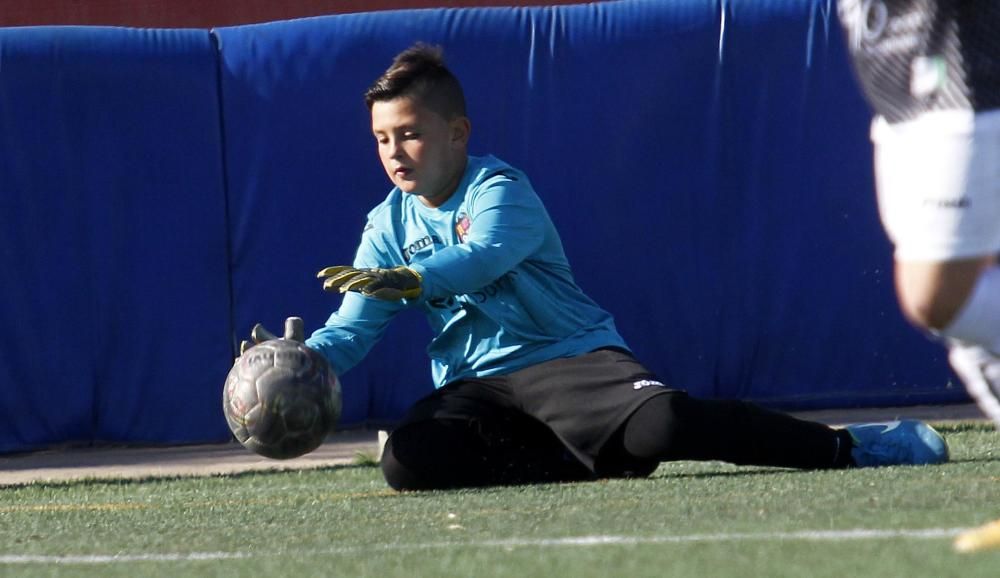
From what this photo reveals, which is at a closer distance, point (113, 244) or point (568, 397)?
point (568, 397)

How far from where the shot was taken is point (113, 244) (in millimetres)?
7930

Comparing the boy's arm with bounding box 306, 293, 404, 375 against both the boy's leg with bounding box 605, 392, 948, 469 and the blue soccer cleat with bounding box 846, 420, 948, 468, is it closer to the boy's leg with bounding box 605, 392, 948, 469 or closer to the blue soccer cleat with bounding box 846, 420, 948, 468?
the boy's leg with bounding box 605, 392, 948, 469

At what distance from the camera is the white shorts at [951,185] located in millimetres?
3520

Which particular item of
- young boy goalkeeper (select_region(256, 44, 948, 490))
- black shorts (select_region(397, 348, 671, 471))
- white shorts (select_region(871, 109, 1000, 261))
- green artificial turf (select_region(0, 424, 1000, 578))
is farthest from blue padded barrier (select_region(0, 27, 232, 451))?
white shorts (select_region(871, 109, 1000, 261))

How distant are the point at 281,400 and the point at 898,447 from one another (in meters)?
2.00

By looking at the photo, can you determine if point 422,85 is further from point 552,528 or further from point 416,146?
point 552,528

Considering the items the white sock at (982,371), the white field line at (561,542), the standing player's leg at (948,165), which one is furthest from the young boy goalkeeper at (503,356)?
the standing player's leg at (948,165)

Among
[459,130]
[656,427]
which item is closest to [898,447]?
[656,427]

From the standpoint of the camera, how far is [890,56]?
145 inches

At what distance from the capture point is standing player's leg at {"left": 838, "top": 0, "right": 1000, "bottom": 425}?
3.53 meters

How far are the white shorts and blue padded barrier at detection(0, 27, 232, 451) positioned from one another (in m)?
4.87

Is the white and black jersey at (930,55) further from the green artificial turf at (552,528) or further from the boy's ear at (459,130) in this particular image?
the boy's ear at (459,130)

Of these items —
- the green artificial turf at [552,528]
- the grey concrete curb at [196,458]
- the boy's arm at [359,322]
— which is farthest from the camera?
the grey concrete curb at [196,458]

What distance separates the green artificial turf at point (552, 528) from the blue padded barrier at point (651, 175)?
1.95m
